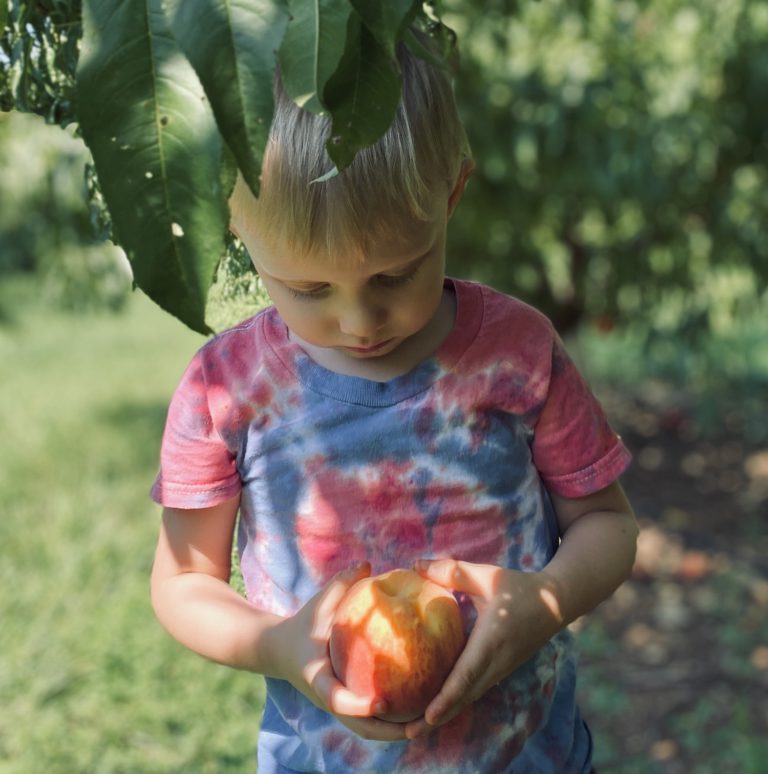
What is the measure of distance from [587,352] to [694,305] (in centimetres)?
324

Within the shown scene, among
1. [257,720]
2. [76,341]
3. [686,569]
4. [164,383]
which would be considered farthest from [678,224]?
[76,341]

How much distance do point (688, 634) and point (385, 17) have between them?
330 centimetres

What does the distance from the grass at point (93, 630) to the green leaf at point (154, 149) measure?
2.30m

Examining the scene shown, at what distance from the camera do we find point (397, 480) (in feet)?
4.11

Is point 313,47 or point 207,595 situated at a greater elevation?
point 313,47

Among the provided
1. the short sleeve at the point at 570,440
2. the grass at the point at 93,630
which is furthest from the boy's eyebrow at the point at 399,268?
the grass at the point at 93,630

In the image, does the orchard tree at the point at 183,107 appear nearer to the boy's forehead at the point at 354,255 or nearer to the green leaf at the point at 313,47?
the green leaf at the point at 313,47

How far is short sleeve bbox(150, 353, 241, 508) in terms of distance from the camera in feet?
4.18

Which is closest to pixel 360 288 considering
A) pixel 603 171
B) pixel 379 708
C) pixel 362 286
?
pixel 362 286

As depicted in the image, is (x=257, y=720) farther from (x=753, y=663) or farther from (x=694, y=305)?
(x=694, y=305)

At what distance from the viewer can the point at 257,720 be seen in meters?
3.07

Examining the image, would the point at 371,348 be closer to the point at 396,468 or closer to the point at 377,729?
the point at 396,468

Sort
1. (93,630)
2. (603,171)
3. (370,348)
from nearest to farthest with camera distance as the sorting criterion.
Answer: (370,348) < (93,630) < (603,171)

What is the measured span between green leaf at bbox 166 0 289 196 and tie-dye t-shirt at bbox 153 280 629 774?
0.53 metres
